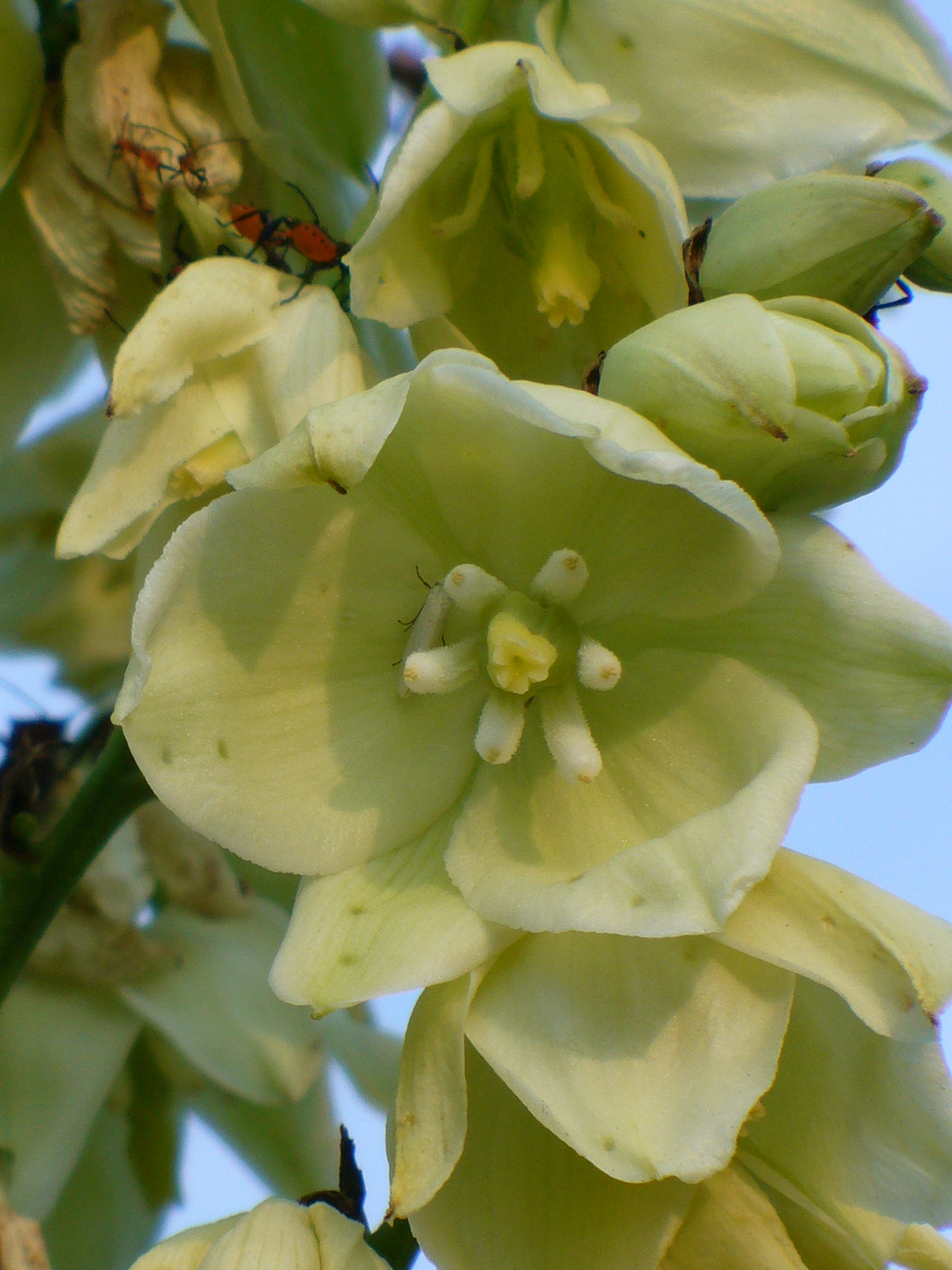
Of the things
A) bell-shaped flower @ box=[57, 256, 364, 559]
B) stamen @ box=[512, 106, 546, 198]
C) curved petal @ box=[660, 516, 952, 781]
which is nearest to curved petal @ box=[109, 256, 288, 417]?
bell-shaped flower @ box=[57, 256, 364, 559]

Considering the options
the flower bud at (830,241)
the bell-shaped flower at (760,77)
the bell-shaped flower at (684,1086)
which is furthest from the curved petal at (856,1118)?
the bell-shaped flower at (760,77)

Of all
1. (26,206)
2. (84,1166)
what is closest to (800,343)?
(26,206)

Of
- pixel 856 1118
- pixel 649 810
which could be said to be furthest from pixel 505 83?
pixel 856 1118

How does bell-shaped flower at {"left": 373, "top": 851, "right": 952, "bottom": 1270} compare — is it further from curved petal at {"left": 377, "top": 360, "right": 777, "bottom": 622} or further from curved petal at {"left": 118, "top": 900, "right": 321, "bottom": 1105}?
→ curved petal at {"left": 118, "top": 900, "right": 321, "bottom": 1105}

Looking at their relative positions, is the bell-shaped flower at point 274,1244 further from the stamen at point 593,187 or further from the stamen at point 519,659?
the stamen at point 593,187

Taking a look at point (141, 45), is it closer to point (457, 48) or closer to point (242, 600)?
point (457, 48)

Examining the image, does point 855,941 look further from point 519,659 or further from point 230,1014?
point 230,1014
